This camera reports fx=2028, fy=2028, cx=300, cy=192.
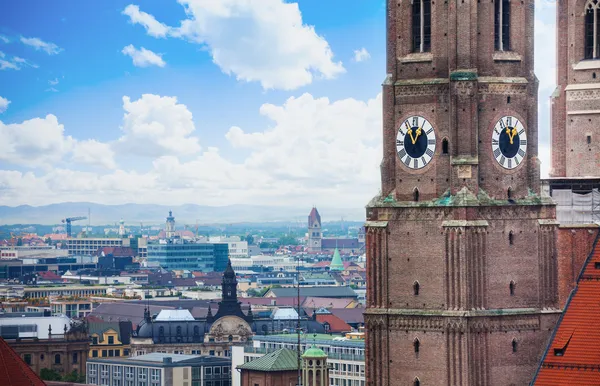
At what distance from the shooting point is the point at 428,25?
280ft

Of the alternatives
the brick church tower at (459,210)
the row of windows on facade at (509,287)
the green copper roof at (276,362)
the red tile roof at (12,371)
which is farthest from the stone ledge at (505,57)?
the green copper roof at (276,362)

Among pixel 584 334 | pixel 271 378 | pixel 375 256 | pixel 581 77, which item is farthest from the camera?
pixel 271 378

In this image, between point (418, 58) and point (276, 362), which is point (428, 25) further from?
Answer: point (276, 362)

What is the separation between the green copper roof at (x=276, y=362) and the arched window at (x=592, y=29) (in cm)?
8839

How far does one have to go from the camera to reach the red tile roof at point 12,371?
88562 mm

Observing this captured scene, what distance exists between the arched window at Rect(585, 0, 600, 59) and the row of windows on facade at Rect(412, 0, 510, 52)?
9396mm

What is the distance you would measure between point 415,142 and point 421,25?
4.94 m

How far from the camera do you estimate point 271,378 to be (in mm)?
181250

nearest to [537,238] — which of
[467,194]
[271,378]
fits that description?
[467,194]

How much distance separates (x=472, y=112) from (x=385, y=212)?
564cm

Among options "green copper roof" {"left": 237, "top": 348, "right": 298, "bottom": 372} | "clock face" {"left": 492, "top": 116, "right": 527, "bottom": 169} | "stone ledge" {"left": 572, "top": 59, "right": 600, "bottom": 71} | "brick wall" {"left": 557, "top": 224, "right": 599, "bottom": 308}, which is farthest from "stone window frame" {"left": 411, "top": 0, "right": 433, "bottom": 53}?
"green copper roof" {"left": 237, "top": 348, "right": 298, "bottom": 372}

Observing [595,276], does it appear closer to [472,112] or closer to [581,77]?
[472,112]

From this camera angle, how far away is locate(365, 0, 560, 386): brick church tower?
8344 cm

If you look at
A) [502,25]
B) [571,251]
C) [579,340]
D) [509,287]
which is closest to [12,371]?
[509,287]
